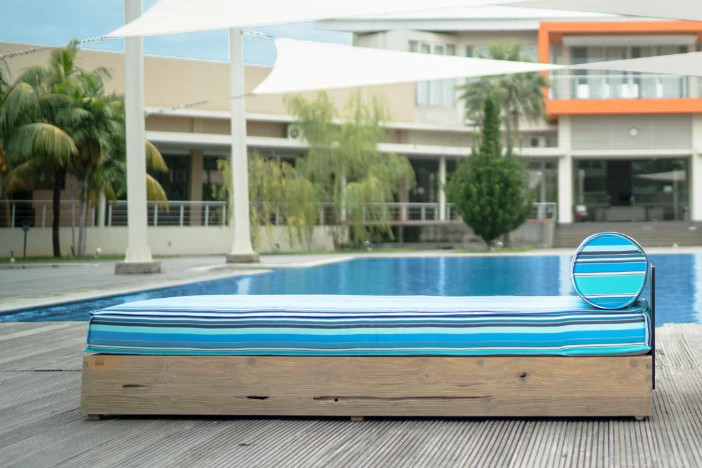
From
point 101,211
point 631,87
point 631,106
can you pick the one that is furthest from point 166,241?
point 631,87

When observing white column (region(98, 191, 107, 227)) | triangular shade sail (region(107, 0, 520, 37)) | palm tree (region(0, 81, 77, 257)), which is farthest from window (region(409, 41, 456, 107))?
triangular shade sail (region(107, 0, 520, 37))

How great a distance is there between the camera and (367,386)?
3.49 metres

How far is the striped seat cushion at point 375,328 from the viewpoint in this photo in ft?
11.1

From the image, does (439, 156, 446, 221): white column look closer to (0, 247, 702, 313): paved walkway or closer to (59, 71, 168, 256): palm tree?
(59, 71, 168, 256): palm tree

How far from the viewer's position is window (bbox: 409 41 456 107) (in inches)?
1400

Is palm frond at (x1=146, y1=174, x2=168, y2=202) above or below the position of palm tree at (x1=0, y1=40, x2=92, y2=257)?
below

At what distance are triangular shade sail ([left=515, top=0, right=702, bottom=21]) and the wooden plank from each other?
2.36m

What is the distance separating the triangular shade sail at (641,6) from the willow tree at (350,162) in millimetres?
22443

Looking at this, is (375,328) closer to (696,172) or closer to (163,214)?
(163,214)

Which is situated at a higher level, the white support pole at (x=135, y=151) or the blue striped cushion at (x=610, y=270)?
the white support pole at (x=135, y=151)

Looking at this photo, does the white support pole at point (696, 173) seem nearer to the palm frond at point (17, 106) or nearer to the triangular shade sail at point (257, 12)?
the palm frond at point (17, 106)

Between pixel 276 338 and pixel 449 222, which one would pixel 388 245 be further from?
pixel 276 338

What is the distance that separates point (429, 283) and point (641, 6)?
9303 mm

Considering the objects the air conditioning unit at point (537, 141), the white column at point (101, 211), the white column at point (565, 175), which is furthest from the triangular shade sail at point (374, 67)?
the air conditioning unit at point (537, 141)
